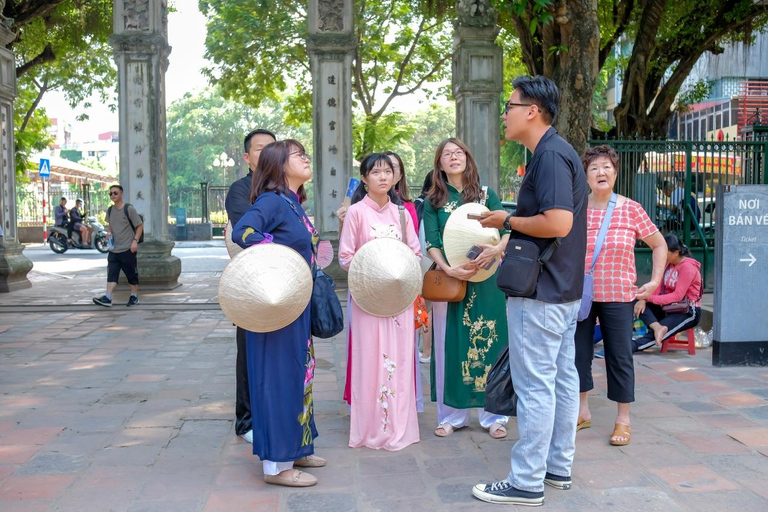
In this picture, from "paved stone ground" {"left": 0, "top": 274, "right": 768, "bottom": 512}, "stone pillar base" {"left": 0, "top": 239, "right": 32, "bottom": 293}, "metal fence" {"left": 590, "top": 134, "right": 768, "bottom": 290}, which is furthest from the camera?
"stone pillar base" {"left": 0, "top": 239, "right": 32, "bottom": 293}

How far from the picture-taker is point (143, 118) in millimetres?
10617

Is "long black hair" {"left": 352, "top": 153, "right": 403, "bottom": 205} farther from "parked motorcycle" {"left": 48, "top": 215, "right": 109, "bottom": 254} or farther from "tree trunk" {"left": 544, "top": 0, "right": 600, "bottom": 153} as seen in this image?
"parked motorcycle" {"left": 48, "top": 215, "right": 109, "bottom": 254}

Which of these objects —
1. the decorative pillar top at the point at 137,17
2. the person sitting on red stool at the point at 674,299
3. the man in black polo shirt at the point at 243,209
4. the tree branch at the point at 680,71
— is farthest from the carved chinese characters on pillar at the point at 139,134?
the tree branch at the point at 680,71

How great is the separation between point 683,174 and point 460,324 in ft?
23.2

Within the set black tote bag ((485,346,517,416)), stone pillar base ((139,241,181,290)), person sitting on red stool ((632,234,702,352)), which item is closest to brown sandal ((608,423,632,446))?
black tote bag ((485,346,517,416))

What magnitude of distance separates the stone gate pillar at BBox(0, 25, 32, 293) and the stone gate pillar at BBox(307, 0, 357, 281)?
4.37 meters

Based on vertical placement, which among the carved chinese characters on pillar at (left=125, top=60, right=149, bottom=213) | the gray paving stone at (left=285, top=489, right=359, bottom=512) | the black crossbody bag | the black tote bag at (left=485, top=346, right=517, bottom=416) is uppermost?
the carved chinese characters on pillar at (left=125, top=60, right=149, bottom=213)

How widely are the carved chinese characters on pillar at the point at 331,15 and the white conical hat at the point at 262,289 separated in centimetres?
784

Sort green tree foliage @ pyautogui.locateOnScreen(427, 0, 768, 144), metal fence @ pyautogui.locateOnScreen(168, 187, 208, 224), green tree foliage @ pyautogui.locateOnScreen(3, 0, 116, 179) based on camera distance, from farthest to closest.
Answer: metal fence @ pyautogui.locateOnScreen(168, 187, 208, 224)
green tree foliage @ pyautogui.locateOnScreen(3, 0, 116, 179)
green tree foliage @ pyautogui.locateOnScreen(427, 0, 768, 144)

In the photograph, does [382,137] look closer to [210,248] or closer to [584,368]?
[210,248]

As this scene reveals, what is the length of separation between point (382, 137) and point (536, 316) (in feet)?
57.3

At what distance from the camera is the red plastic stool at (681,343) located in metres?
6.56

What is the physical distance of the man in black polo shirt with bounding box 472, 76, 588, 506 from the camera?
10.3 feet

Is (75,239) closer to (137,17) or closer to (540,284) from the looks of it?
(137,17)
